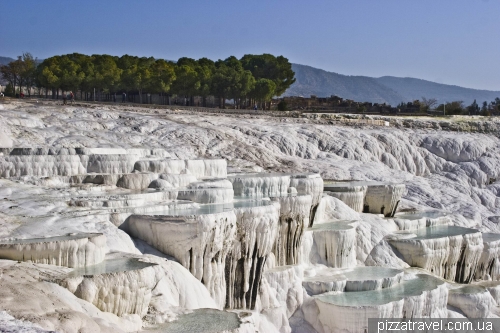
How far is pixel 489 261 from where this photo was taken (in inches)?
648

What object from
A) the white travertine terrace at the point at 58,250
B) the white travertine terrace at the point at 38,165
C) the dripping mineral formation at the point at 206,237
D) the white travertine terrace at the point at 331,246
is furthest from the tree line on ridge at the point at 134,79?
the white travertine terrace at the point at 58,250

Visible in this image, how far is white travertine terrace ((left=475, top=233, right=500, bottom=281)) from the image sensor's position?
1633 cm

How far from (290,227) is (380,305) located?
266 cm

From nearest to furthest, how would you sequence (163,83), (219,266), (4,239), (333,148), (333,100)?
(4,239)
(219,266)
(333,148)
(163,83)
(333,100)

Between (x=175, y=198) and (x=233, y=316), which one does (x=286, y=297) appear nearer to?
(x=175, y=198)

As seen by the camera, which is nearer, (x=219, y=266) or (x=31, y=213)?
(x=31, y=213)

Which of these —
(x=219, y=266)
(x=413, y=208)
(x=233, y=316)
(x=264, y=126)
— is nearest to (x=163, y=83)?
(x=264, y=126)

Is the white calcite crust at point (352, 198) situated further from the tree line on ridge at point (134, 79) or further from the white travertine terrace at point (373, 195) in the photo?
the tree line on ridge at point (134, 79)


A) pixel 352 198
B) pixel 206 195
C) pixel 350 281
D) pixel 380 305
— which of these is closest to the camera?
pixel 380 305

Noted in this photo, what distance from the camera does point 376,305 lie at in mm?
11328

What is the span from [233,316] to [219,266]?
7.25 feet

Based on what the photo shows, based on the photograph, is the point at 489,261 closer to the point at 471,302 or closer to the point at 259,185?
the point at 471,302
